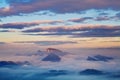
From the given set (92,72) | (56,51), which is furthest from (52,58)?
(92,72)

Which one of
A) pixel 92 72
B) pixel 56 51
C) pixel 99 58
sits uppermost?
pixel 56 51

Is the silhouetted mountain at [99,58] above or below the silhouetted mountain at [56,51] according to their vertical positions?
below

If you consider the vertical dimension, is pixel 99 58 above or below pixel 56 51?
below

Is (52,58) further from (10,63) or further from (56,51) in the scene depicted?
(10,63)

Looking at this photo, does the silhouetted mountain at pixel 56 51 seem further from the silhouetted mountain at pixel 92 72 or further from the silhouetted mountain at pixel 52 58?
the silhouetted mountain at pixel 92 72

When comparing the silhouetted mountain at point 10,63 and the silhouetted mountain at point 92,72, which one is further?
the silhouetted mountain at point 10,63

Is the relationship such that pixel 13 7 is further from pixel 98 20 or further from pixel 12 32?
pixel 98 20

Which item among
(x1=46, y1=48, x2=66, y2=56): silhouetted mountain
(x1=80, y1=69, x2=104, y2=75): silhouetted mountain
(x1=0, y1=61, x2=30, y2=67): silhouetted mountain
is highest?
(x1=46, y1=48, x2=66, y2=56): silhouetted mountain

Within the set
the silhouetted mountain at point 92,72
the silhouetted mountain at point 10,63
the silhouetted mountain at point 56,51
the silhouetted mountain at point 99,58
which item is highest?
the silhouetted mountain at point 56,51

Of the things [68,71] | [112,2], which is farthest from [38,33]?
[112,2]

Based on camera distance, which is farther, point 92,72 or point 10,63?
Answer: point 10,63

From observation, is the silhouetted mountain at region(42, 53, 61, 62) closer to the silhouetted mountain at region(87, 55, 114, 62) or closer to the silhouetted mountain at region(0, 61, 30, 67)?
the silhouetted mountain at region(0, 61, 30, 67)
